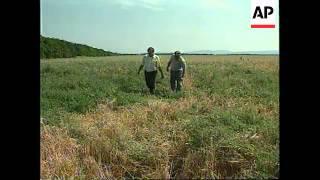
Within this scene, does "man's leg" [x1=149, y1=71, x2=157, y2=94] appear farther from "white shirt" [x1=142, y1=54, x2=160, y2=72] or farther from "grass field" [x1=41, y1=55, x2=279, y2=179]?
"grass field" [x1=41, y1=55, x2=279, y2=179]

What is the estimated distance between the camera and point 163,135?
522 centimetres

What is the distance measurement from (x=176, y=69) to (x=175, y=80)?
33cm

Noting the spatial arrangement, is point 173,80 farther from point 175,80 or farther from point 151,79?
point 151,79

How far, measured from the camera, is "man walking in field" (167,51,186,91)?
7.85 metres

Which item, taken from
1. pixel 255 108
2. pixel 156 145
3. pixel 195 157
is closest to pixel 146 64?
pixel 255 108

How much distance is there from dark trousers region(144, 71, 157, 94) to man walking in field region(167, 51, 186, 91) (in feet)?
1.09

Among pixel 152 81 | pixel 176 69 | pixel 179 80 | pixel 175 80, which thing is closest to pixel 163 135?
pixel 176 69

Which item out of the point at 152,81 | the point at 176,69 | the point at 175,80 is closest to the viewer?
the point at 176,69

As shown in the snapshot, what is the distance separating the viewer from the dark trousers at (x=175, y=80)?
7898mm
